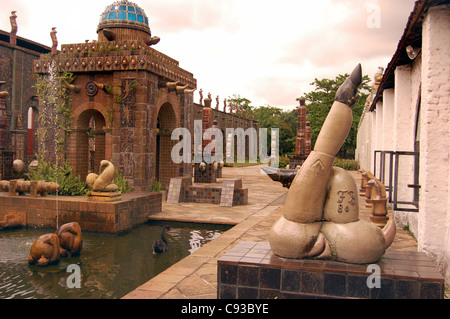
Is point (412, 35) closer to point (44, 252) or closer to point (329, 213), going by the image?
point (329, 213)

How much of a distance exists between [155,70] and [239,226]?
6012 millimetres

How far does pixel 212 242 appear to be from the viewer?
6.93 metres

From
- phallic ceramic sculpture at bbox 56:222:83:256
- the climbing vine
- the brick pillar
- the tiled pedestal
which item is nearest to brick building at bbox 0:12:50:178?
the brick pillar

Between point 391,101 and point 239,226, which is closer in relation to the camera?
point 239,226

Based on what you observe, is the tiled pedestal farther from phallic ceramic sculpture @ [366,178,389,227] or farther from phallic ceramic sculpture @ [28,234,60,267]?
phallic ceramic sculpture @ [28,234,60,267]

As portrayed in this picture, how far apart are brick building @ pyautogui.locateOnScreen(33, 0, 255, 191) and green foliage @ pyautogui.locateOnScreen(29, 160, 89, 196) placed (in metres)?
0.50

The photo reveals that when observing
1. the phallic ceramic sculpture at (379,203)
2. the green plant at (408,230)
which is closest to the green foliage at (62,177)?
the phallic ceramic sculpture at (379,203)

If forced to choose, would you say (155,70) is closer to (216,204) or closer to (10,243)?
(216,204)

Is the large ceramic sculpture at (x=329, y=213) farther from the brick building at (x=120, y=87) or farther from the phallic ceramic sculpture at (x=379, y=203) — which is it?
the brick building at (x=120, y=87)

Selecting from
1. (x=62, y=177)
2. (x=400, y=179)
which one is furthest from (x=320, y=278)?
(x=62, y=177)
